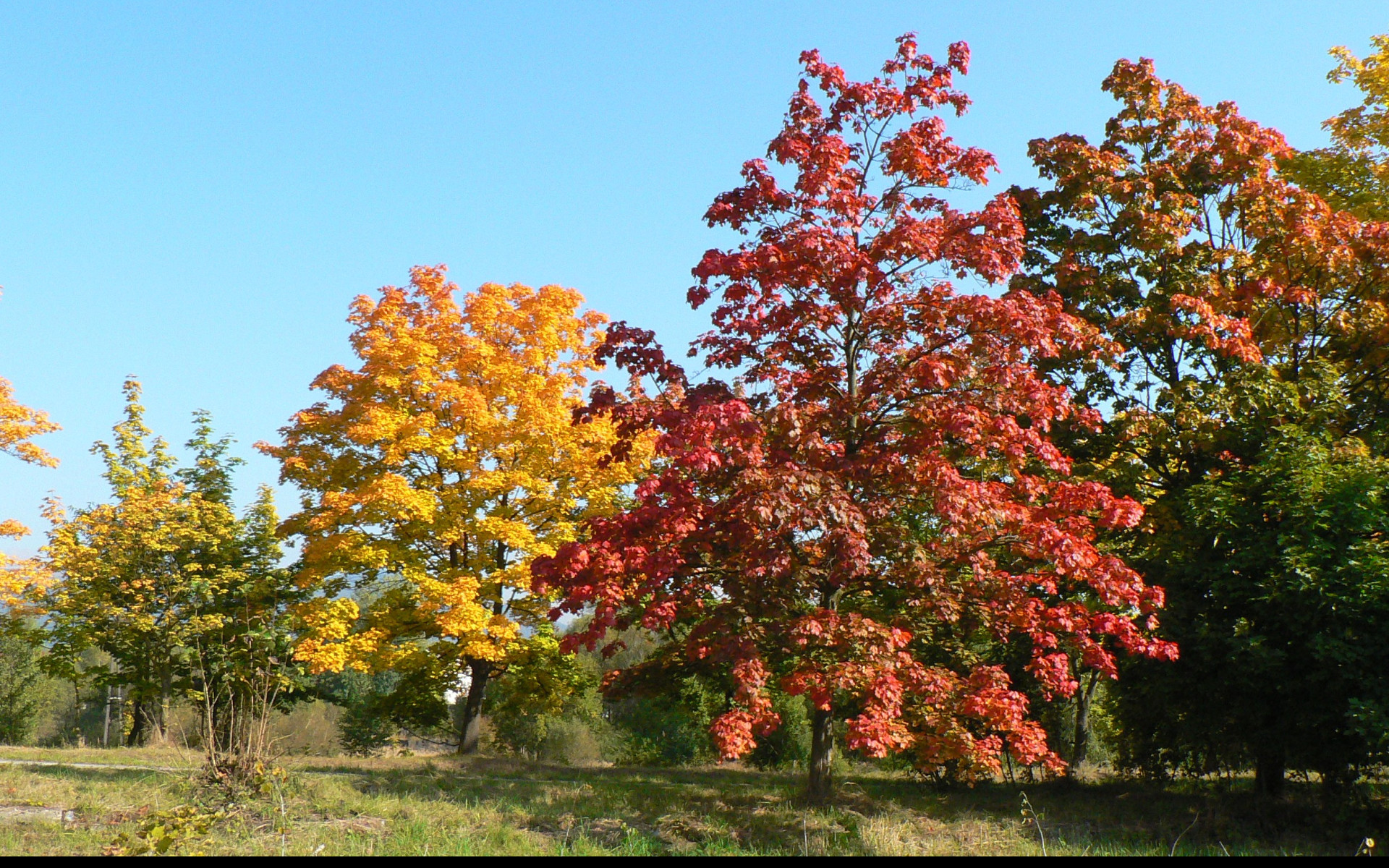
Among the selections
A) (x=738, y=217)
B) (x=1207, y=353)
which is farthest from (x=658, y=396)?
(x=1207, y=353)

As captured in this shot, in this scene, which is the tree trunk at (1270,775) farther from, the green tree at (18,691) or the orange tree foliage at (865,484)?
the green tree at (18,691)

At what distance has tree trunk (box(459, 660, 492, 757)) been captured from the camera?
20.5 meters

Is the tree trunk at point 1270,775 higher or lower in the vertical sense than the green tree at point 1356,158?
lower

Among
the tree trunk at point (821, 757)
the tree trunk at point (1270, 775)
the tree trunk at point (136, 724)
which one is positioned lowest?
the tree trunk at point (136, 724)

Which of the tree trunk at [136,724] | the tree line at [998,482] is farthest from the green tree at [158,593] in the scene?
the tree line at [998,482]

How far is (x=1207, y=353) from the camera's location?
13.6 meters

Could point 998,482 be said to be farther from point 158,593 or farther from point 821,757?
point 158,593

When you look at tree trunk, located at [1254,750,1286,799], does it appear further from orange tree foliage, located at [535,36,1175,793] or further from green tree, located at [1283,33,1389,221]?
green tree, located at [1283,33,1389,221]

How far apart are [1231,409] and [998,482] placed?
3787mm

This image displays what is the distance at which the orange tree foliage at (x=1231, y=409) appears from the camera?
10.7 m

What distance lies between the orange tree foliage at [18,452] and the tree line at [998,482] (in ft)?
26.1

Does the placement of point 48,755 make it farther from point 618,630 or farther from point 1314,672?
point 1314,672

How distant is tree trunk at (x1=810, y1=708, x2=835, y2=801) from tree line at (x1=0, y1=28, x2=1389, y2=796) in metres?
0.04

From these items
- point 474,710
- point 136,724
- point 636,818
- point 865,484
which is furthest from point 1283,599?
point 136,724
